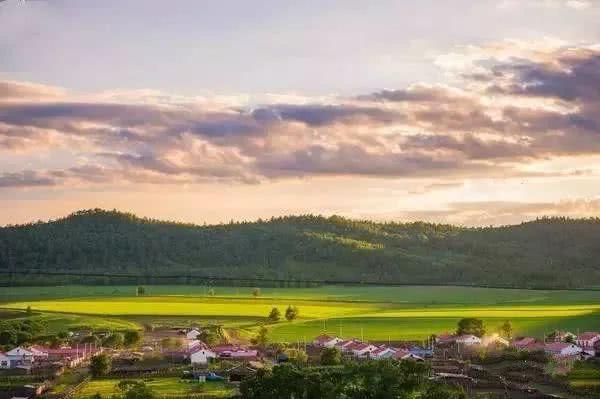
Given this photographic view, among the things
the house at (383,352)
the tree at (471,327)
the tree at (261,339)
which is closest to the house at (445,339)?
the tree at (471,327)

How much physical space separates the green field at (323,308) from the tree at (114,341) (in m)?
3.51

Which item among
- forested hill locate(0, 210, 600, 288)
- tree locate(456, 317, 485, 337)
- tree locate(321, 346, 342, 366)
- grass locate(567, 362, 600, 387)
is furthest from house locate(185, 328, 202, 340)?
forested hill locate(0, 210, 600, 288)

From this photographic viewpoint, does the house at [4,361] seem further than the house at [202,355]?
No

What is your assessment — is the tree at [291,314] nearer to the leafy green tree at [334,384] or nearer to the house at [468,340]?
the house at [468,340]

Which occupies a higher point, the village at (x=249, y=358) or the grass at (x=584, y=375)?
the village at (x=249, y=358)

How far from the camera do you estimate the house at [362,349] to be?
29.0m

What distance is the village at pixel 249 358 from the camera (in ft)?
78.4

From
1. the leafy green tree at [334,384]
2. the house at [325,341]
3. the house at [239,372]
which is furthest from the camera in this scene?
the house at [325,341]

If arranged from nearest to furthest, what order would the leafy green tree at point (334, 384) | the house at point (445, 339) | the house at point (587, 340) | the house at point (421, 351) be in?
the leafy green tree at point (334, 384) → the house at point (421, 351) → the house at point (587, 340) → the house at point (445, 339)

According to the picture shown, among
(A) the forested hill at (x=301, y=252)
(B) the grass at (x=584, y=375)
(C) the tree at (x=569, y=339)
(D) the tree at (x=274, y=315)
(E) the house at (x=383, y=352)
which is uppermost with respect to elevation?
(A) the forested hill at (x=301, y=252)

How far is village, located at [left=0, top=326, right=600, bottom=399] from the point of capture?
2391 centimetres

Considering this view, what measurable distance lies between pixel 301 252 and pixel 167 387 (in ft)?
146

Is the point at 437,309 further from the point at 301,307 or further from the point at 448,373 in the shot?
the point at 448,373

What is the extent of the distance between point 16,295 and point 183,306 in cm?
945
